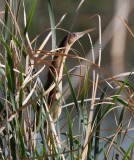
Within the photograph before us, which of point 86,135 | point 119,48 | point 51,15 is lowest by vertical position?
point 119,48

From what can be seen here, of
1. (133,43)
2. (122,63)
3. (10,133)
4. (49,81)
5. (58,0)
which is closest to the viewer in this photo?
(10,133)

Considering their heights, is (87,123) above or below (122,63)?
above

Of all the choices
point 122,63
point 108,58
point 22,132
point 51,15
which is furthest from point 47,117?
point 108,58

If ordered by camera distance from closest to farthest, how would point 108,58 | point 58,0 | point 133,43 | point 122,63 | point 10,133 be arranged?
point 10,133 → point 122,63 → point 108,58 → point 133,43 → point 58,0

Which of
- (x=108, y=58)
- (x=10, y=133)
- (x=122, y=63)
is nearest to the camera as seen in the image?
(x=10, y=133)

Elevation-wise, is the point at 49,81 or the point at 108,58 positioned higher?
the point at 49,81

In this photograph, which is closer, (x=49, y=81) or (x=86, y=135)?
(x=86, y=135)

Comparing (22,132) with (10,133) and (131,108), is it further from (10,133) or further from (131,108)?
(131,108)

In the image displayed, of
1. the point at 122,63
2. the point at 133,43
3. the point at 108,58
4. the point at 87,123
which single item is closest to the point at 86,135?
the point at 87,123

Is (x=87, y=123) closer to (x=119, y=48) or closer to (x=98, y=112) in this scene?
(x=98, y=112)
